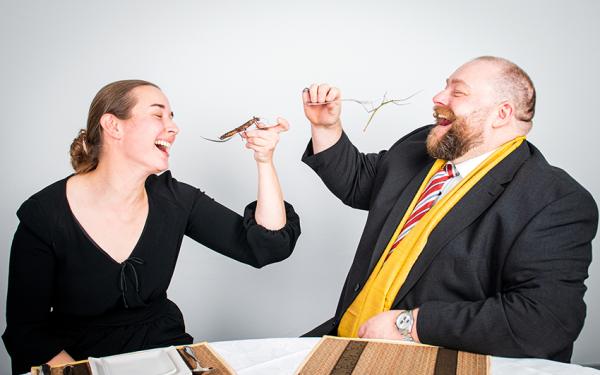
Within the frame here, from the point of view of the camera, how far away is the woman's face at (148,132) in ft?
7.19

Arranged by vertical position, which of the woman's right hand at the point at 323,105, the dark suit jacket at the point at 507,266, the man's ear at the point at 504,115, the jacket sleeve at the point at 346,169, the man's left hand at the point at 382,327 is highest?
the woman's right hand at the point at 323,105

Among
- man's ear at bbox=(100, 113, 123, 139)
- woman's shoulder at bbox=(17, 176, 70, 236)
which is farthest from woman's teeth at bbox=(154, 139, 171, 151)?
woman's shoulder at bbox=(17, 176, 70, 236)

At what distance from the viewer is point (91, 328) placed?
83.8 inches

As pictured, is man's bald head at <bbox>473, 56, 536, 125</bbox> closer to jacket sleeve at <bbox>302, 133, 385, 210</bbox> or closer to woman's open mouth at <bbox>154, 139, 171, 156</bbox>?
jacket sleeve at <bbox>302, 133, 385, 210</bbox>

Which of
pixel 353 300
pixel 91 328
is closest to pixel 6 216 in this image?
pixel 91 328

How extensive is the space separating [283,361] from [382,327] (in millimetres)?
514

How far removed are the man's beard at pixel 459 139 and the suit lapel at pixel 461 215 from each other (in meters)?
0.22

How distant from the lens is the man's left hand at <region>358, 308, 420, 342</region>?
1887 mm

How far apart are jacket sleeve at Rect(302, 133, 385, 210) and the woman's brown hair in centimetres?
86

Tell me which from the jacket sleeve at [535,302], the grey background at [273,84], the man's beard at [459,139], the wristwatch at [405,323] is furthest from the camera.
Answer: the grey background at [273,84]

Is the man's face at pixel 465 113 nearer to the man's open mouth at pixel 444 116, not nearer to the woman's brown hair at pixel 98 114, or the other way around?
the man's open mouth at pixel 444 116

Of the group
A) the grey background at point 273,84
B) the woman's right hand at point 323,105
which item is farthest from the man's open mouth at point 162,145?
the grey background at point 273,84

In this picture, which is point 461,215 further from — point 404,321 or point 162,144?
point 162,144

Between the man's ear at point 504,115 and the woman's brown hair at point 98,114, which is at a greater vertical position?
the woman's brown hair at point 98,114
